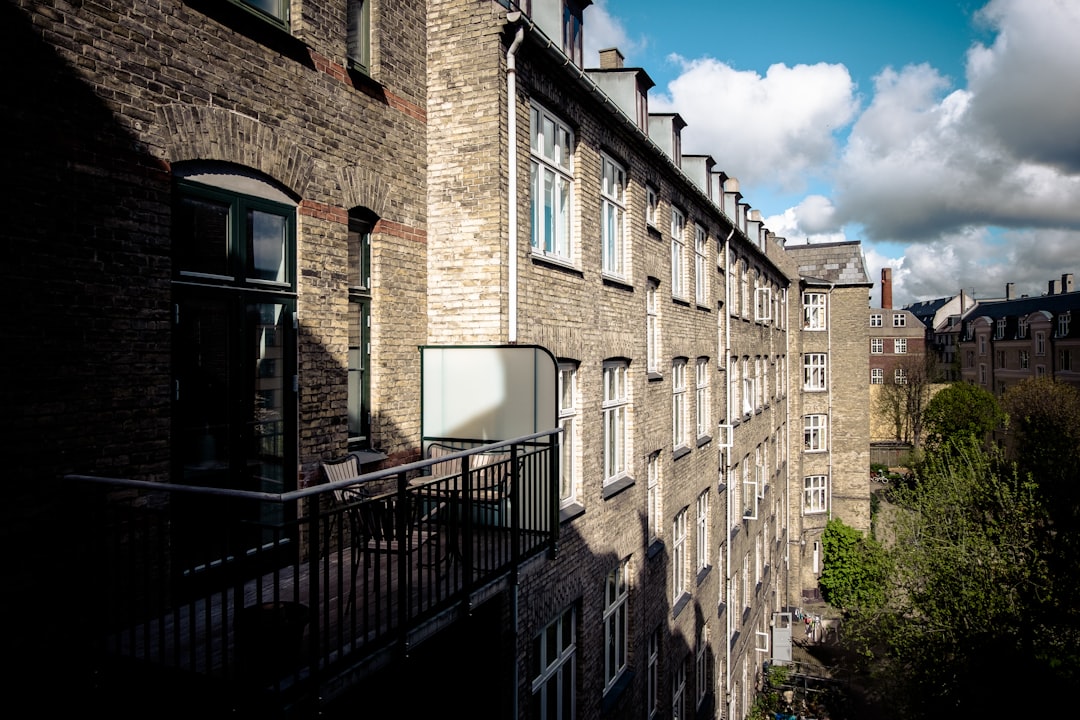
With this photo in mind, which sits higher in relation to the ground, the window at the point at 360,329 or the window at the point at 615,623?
the window at the point at 360,329

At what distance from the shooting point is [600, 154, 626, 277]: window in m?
10.8

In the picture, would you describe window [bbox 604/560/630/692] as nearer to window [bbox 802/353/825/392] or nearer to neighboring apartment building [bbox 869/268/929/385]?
window [bbox 802/353/825/392]

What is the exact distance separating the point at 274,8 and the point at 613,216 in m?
6.35

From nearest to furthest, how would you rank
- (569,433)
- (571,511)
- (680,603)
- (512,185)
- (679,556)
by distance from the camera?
(512,185), (571,511), (569,433), (680,603), (679,556)

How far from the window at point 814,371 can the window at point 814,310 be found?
1.55 metres

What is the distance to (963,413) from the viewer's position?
4434 centimetres

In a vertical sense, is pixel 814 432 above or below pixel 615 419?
below

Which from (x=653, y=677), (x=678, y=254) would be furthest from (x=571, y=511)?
(x=678, y=254)

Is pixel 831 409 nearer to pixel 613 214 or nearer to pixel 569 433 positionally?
pixel 613 214

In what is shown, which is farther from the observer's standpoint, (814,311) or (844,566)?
(814,311)

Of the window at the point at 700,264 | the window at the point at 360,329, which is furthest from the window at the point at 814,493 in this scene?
the window at the point at 360,329

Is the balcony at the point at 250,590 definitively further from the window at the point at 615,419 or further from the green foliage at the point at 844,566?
the green foliage at the point at 844,566

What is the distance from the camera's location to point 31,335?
13.6 feet

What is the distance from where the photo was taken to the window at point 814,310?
34000 millimetres
